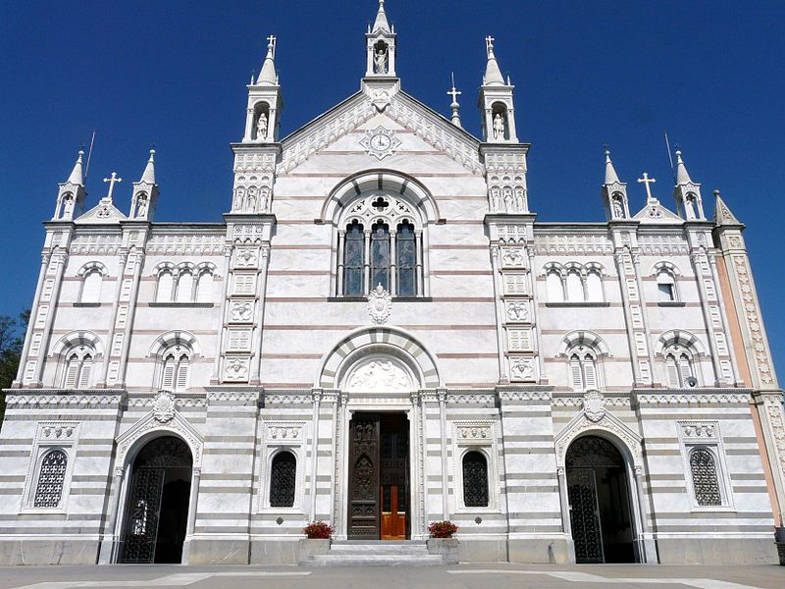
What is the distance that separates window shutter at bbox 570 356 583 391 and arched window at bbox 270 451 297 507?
10651 mm

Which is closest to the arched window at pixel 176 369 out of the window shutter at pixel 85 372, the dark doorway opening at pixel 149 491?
the dark doorway opening at pixel 149 491

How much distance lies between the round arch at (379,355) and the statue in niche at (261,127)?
976 centimetres

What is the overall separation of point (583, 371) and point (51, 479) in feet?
63.6

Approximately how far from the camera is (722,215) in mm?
25703

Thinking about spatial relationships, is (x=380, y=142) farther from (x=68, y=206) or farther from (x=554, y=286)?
(x=68, y=206)

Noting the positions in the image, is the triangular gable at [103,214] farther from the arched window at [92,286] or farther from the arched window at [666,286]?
the arched window at [666,286]

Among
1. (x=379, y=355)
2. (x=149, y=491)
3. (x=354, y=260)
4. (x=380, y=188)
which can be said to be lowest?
(x=149, y=491)

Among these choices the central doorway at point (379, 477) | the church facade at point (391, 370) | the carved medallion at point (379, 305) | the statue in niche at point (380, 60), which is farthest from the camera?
the statue in niche at point (380, 60)

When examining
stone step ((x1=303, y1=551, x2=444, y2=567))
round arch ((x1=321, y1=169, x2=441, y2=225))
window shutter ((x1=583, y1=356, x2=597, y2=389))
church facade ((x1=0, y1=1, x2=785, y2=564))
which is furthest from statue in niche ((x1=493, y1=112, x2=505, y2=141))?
stone step ((x1=303, y1=551, x2=444, y2=567))

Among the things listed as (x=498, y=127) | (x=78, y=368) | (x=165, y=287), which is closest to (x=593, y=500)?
(x=498, y=127)

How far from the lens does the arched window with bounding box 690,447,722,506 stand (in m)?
21.7

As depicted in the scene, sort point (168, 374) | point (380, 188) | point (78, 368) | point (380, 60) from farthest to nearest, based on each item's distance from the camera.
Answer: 1. point (380, 60)
2. point (380, 188)
3. point (78, 368)
4. point (168, 374)

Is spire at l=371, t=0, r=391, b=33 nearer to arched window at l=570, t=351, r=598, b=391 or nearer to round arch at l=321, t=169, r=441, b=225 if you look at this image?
round arch at l=321, t=169, r=441, b=225

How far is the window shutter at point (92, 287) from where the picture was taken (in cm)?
2428
